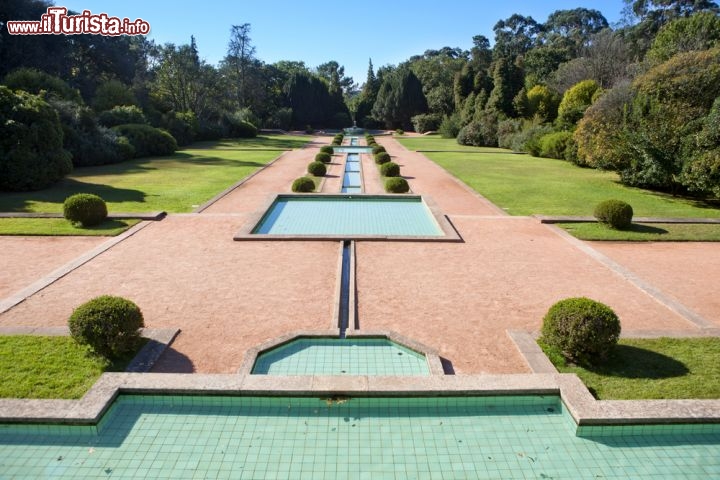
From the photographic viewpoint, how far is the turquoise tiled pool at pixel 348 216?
14.2 meters

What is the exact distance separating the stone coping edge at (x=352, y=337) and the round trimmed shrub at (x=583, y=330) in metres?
1.83

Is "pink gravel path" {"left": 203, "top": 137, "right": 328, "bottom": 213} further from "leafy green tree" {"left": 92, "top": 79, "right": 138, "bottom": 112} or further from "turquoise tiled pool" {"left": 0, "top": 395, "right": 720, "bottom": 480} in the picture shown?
"leafy green tree" {"left": 92, "top": 79, "right": 138, "bottom": 112}

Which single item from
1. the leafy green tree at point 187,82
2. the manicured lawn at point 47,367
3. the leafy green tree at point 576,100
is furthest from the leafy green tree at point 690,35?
the leafy green tree at point 187,82

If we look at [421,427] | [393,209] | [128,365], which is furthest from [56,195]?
[421,427]

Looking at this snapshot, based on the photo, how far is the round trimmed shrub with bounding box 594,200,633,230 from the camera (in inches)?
563

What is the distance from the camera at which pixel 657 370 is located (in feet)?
22.2

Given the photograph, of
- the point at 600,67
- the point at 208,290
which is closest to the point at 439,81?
the point at 600,67

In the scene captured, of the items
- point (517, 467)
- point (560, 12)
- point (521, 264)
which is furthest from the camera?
point (560, 12)

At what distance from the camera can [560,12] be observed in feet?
354

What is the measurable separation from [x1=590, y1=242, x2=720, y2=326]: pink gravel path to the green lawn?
3881 mm

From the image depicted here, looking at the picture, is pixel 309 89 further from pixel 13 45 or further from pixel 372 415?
pixel 372 415

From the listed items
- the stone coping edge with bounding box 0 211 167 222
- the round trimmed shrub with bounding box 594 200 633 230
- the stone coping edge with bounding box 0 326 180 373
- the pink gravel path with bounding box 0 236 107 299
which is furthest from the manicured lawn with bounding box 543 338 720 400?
the stone coping edge with bounding box 0 211 167 222

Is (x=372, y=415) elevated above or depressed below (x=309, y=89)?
below

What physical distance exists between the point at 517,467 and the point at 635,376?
110 inches
